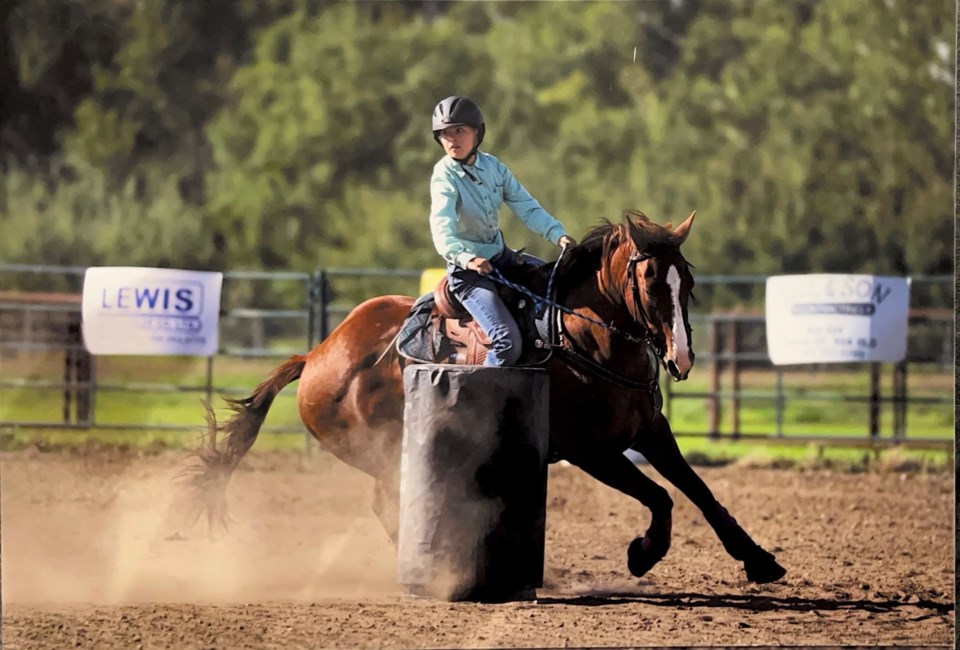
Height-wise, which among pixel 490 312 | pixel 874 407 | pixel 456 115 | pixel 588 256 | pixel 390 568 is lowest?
pixel 390 568

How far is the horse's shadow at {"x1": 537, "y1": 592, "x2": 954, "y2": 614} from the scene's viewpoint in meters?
5.73

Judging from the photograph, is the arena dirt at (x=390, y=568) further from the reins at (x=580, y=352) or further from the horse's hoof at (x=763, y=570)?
the reins at (x=580, y=352)

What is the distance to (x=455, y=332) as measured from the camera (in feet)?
19.2

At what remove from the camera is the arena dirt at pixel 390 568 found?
5.20 meters

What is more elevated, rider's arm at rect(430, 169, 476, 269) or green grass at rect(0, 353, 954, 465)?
rider's arm at rect(430, 169, 476, 269)

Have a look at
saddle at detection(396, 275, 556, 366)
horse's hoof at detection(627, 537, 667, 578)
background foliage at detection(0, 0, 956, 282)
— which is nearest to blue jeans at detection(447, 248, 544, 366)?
saddle at detection(396, 275, 556, 366)

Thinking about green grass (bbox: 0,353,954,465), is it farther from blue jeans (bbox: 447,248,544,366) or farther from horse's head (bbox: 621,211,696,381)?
horse's head (bbox: 621,211,696,381)

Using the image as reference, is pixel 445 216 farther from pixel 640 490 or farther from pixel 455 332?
pixel 640 490

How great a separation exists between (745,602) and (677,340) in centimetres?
128

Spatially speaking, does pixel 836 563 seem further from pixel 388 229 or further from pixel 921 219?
pixel 388 229

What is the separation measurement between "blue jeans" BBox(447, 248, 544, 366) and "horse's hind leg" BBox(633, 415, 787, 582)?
72cm

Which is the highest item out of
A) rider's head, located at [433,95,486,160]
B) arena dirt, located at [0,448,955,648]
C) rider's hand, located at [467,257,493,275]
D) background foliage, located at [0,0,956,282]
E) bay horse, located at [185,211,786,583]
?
background foliage, located at [0,0,956,282]

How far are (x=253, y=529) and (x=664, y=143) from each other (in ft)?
52.6

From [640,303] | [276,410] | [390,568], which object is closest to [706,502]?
[640,303]
